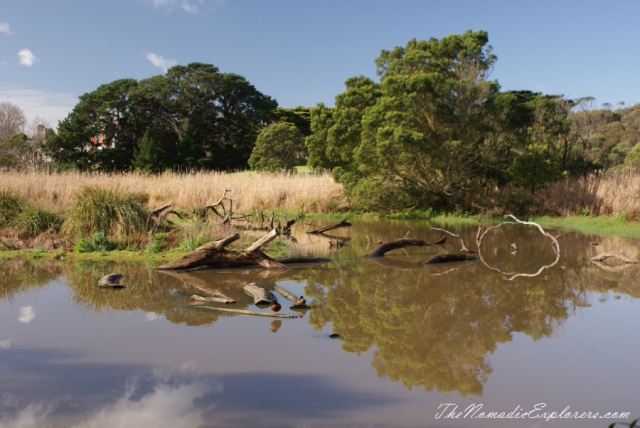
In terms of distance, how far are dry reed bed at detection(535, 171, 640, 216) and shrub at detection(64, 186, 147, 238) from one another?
1377cm

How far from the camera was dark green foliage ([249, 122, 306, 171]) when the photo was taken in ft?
114

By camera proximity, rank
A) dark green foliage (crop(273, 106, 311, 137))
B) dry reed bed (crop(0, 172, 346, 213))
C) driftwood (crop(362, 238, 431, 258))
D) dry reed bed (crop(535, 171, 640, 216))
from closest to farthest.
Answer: driftwood (crop(362, 238, 431, 258))
dry reed bed (crop(535, 171, 640, 216))
dry reed bed (crop(0, 172, 346, 213))
dark green foliage (crop(273, 106, 311, 137))

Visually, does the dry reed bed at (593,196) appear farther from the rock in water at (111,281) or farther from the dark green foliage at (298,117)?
the dark green foliage at (298,117)

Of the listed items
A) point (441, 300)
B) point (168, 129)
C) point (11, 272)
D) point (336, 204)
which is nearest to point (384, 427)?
point (441, 300)

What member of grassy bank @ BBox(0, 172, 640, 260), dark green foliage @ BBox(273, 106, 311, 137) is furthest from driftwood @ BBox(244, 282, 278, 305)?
dark green foliage @ BBox(273, 106, 311, 137)

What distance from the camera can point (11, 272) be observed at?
8.56 meters

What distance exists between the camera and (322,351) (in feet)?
16.0

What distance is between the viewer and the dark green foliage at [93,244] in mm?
9930

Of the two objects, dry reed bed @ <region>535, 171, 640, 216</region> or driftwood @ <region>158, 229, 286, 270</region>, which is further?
dry reed bed @ <region>535, 171, 640, 216</region>

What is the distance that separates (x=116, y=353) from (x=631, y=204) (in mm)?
15752

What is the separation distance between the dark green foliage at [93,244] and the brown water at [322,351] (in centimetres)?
133

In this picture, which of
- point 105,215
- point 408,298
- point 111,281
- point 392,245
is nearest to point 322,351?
point 408,298

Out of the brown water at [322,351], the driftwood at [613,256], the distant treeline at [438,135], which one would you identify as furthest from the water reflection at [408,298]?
the distant treeline at [438,135]

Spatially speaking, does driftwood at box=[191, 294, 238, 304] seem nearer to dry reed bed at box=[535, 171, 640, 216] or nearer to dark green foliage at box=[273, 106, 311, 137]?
dry reed bed at box=[535, 171, 640, 216]
